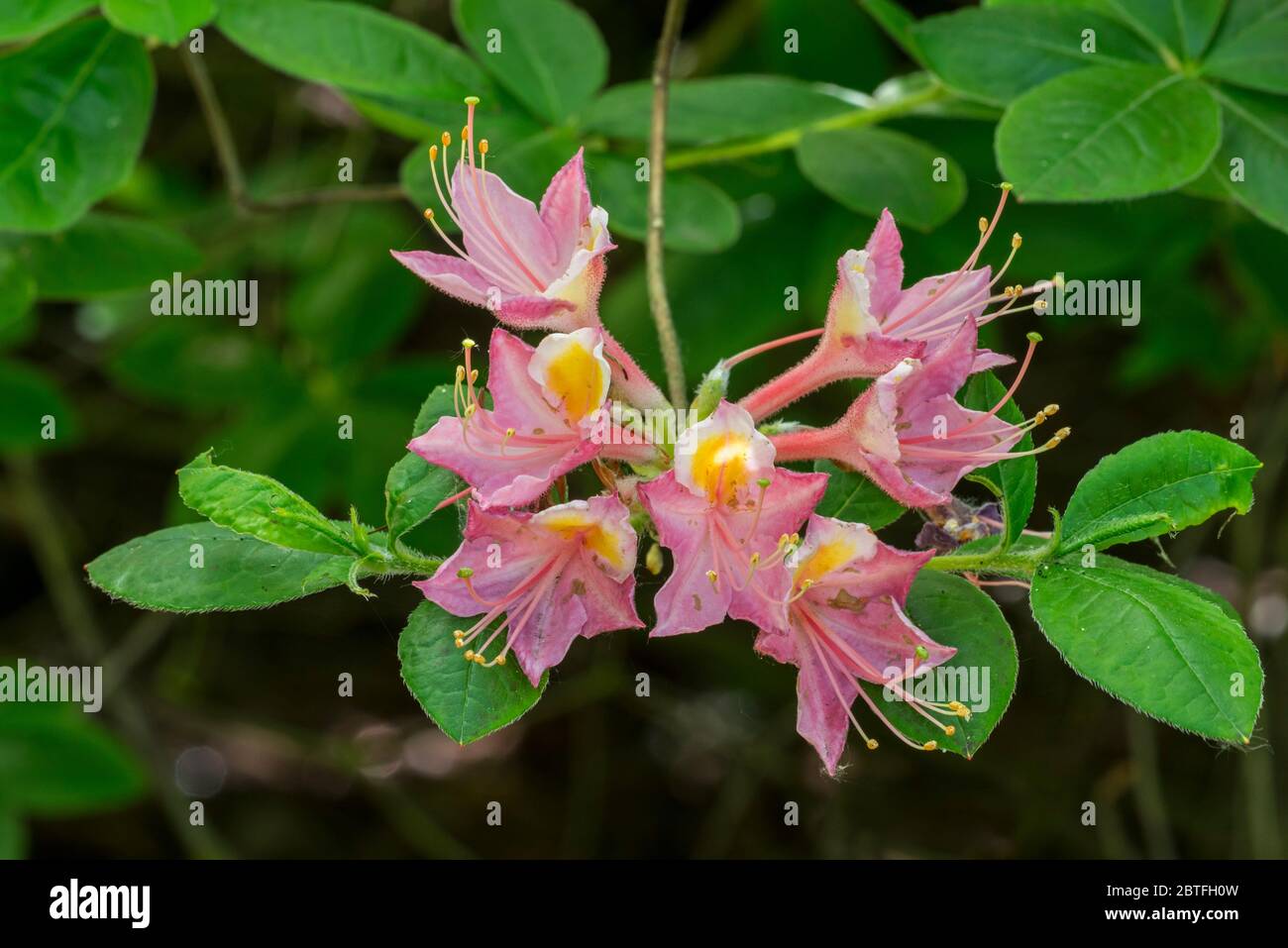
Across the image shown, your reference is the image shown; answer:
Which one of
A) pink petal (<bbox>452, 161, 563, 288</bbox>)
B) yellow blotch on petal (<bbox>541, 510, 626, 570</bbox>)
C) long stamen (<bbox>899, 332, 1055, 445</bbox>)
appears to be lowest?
yellow blotch on petal (<bbox>541, 510, 626, 570</bbox>)

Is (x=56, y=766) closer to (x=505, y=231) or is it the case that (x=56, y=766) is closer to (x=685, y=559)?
(x=505, y=231)

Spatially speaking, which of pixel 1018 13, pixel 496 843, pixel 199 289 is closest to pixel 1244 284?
pixel 1018 13

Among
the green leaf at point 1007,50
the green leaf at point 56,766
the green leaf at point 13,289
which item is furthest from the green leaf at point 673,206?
the green leaf at point 56,766

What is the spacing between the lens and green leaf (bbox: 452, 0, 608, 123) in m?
2.06

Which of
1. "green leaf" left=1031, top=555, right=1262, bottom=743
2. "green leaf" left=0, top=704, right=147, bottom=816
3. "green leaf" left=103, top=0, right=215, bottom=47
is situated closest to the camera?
"green leaf" left=1031, top=555, right=1262, bottom=743

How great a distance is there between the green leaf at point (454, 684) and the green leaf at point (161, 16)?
0.87 metres

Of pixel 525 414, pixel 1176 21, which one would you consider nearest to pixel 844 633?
pixel 525 414

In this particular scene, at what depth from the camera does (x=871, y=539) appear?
126cm

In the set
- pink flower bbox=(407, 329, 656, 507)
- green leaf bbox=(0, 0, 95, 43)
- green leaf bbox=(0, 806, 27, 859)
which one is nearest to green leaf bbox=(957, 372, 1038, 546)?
pink flower bbox=(407, 329, 656, 507)

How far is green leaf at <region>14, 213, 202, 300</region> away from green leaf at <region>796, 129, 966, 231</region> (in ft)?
3.28

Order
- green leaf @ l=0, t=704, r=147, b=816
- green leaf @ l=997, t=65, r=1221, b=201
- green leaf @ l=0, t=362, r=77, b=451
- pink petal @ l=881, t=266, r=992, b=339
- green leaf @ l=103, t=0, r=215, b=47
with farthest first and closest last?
green leaf @ l=0, t=704, r=147, b=816 → green leaf @ l=0, t=362, r=77, b=451 → green leaf @ l=103, t=0, r=215, b=47 → green leaf @ l=997, t=65, r=1221, b=201 → pink petal @ l=881, t=266, r=992, b=339

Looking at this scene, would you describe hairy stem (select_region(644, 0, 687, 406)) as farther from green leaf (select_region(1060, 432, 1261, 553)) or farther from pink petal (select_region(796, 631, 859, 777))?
green leaf (select_region(1060, 432, 1261, 553))

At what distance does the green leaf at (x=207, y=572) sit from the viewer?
1.32 m

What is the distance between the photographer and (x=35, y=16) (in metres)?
1.80
